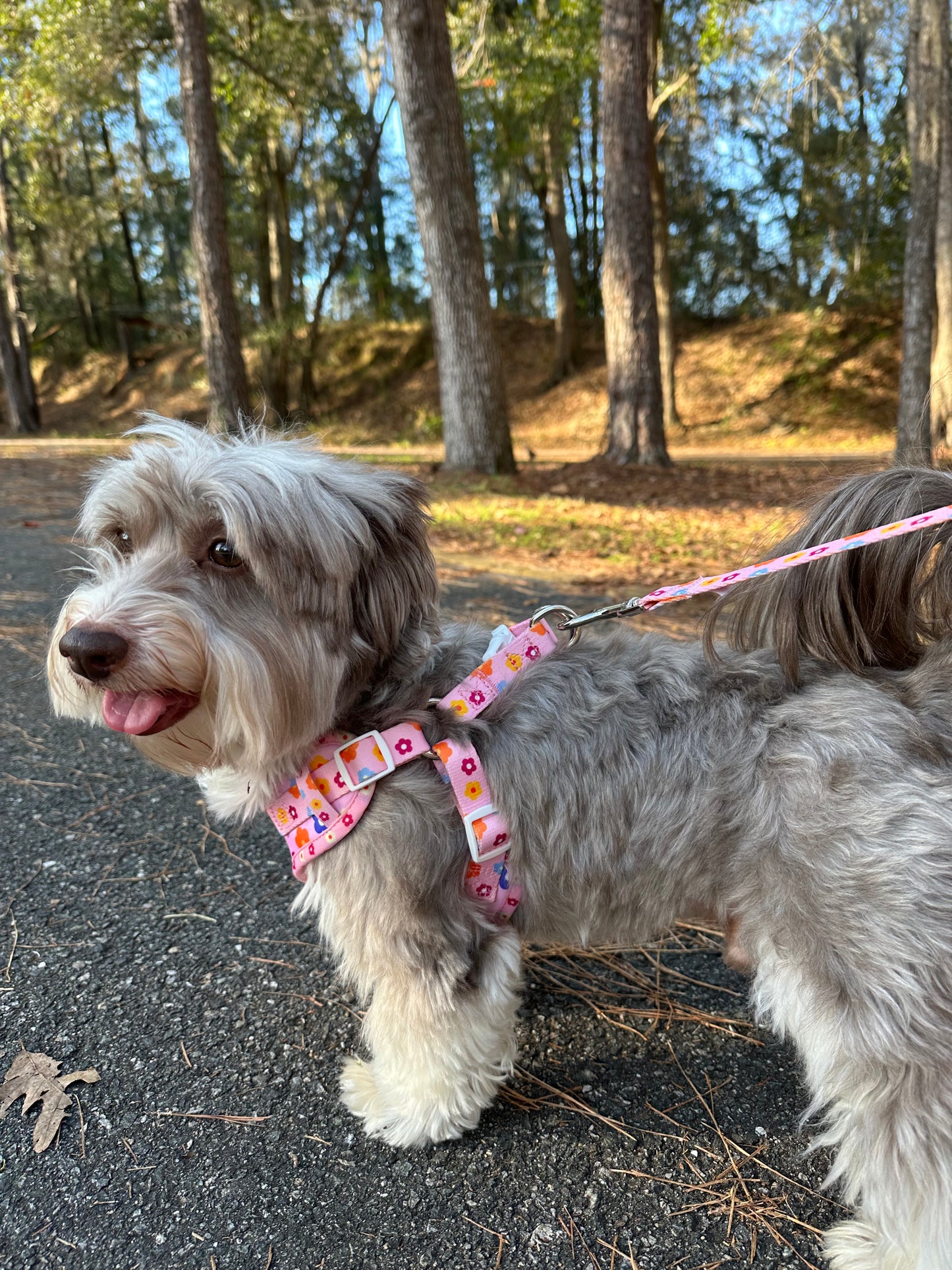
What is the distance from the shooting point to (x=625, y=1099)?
95.7 inches

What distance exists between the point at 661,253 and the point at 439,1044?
23129 mm

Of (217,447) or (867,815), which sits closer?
(867,815)

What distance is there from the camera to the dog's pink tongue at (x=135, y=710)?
6.75 ft

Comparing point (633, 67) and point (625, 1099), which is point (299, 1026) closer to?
point (625, 1099)

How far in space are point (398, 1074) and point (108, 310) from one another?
50.2 m

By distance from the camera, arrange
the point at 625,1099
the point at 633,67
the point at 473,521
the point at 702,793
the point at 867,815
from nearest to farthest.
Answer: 1. the point at 867,815
2. the point at 702,793
3. the point at 625,1099
4. the point at 473,521
5. the point at 633,67

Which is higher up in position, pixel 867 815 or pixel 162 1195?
pixel 867 815

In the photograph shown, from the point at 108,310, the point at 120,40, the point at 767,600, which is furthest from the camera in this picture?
the point at 108,310

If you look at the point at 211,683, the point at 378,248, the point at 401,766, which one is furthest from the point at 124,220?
the point at 401,766

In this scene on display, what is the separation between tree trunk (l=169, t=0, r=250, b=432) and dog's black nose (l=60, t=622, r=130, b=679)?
478 inches

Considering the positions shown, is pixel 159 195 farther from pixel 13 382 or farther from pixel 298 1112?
pixel 298 1112

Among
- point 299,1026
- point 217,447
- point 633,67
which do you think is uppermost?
point 633,67

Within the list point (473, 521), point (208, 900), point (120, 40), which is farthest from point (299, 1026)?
point (120, 40)

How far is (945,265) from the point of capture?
1455 centimetres
